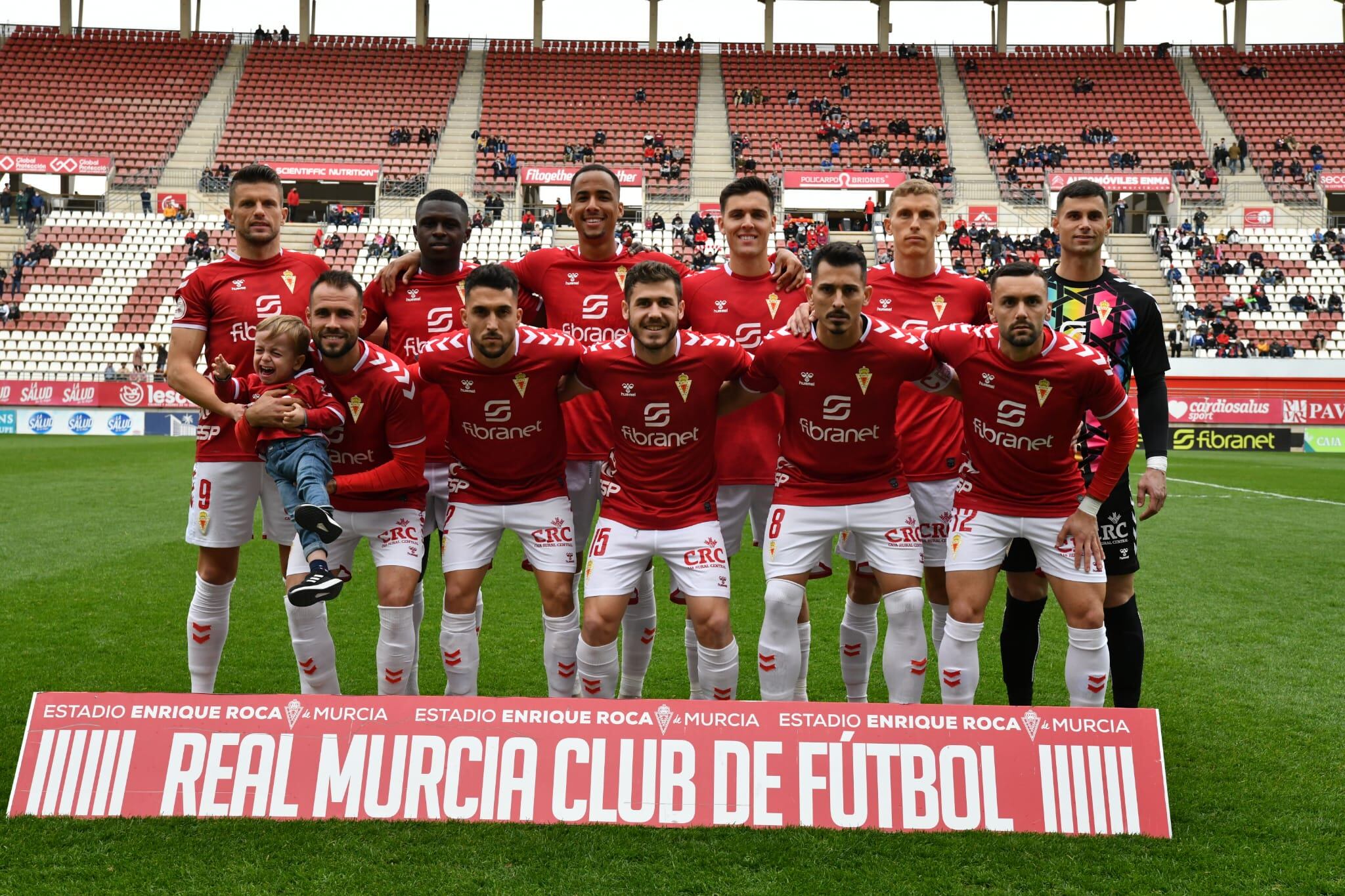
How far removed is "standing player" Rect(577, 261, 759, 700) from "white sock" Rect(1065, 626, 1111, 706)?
1059 mm

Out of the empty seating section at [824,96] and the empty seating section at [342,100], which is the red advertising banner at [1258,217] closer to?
the empty seating section at [824,96]

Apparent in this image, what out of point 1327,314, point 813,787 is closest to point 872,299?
point 813,787

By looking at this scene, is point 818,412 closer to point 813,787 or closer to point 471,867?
point 813,787

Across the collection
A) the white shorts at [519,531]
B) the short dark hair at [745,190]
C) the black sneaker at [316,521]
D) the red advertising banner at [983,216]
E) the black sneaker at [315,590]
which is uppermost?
the red advertising banner at [983,216]

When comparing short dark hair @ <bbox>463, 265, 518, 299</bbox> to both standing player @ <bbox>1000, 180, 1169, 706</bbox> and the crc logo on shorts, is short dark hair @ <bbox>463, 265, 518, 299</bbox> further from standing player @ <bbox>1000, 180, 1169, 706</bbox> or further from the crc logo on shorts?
standing player @ <bbox>1000, 180, 1169, 706</bbox>

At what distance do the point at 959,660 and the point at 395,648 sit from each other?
2.20 m

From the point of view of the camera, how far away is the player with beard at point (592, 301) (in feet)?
15.5

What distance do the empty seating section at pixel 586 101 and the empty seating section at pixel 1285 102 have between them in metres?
17.9

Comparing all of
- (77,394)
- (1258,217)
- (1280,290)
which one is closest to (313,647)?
(77,394)

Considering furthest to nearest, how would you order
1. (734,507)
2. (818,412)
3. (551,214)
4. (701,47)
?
(701,47), (551,214), (734,507), (818,412)

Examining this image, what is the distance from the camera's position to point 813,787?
3.50 meters

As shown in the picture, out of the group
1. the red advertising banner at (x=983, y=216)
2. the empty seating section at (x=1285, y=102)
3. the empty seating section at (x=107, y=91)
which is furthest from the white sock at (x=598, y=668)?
the empty seating section at (x=1285, y=102)

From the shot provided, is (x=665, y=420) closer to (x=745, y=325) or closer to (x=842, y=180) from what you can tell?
(x=745, y=325)

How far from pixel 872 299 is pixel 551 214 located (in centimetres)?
2766
